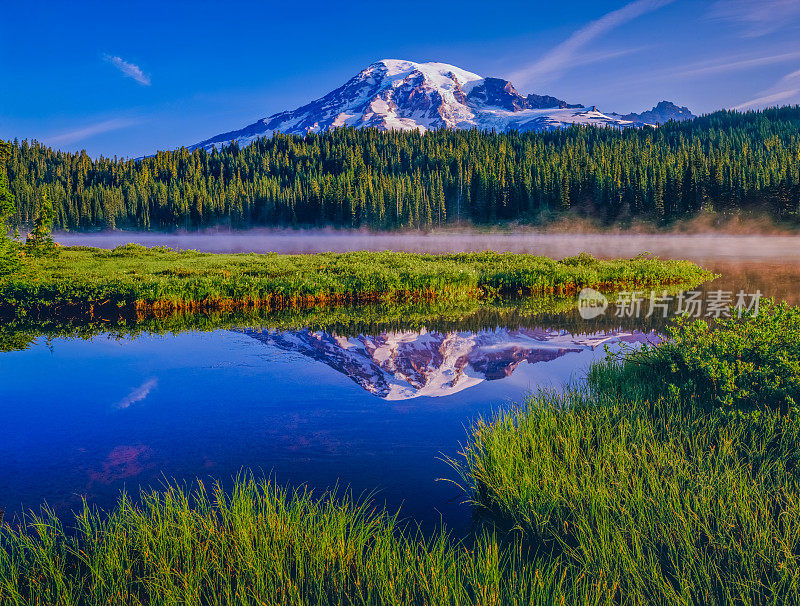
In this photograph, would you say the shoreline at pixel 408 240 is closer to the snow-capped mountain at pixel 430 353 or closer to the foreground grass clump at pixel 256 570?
the snow-capped mountain at pixel 430 353

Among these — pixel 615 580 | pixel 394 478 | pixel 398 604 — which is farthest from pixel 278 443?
pixel 615 580

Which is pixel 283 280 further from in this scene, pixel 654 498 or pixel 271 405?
pixel 654 498

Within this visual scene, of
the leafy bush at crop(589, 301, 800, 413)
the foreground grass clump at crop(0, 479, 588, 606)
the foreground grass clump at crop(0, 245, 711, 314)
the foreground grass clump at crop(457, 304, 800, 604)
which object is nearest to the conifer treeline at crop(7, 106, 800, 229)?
the foreground grass clump at crop(0, 245, 711, 314)

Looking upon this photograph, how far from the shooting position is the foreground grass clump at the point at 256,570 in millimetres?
4312

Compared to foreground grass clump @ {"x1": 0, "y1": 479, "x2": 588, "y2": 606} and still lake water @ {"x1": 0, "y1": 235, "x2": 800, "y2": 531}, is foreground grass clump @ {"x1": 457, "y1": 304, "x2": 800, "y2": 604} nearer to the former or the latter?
foreground grass clump @ {"x1": 0, "y1": 479, "x2": 588, "y2": 606}

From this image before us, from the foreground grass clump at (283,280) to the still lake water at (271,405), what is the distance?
215 inches

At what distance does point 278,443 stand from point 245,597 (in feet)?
16.7

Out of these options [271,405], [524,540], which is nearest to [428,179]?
[271,405]

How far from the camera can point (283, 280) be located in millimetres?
27188

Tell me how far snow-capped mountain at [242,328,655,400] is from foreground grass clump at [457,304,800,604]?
13.4 ft

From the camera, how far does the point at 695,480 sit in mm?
5977

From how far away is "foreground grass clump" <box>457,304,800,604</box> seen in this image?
4.50m

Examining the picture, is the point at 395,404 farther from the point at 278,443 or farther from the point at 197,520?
the point at 197,520

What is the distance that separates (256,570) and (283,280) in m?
23.4
